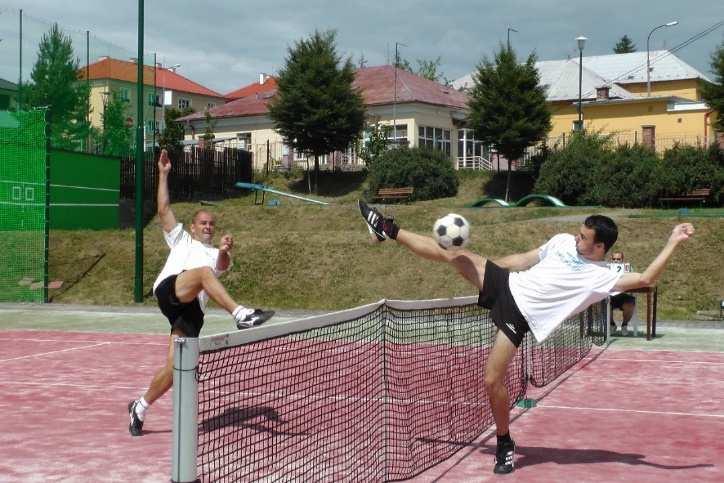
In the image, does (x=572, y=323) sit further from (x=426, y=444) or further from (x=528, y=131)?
(x=528, y=131)

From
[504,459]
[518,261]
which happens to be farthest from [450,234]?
[504,459]

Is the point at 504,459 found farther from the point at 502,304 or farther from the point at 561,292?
the point at 561,292

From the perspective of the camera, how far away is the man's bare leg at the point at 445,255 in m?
6.50

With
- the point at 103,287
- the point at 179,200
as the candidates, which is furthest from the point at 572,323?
the point at 179,200

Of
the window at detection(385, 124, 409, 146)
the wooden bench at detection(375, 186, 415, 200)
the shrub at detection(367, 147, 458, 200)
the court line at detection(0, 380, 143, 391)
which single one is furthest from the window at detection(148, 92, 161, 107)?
the court line at detection(0, 380, 143, 391)

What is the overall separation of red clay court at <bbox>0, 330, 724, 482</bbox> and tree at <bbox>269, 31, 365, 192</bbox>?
98.4 ft

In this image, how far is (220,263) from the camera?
7.74m

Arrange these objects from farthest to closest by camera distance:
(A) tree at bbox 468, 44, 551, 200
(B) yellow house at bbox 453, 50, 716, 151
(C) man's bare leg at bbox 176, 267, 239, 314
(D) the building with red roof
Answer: (D) the building with red roof < (B) yellow house at bbox 453, 50, 716, 151 < (A) tree at bbox 468, 44, 551, 200 < (C) man's bare leg at bbox 176, 267, 239, 314

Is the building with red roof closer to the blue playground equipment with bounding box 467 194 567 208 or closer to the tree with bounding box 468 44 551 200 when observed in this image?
the tree with bounding box 468 44 551 200

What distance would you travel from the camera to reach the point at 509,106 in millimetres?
41438

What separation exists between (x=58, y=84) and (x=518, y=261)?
2848 cm

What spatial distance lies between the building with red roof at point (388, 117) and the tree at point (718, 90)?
1532 centimetres

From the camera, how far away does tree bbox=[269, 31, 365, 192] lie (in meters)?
42.5

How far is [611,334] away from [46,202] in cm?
1418
